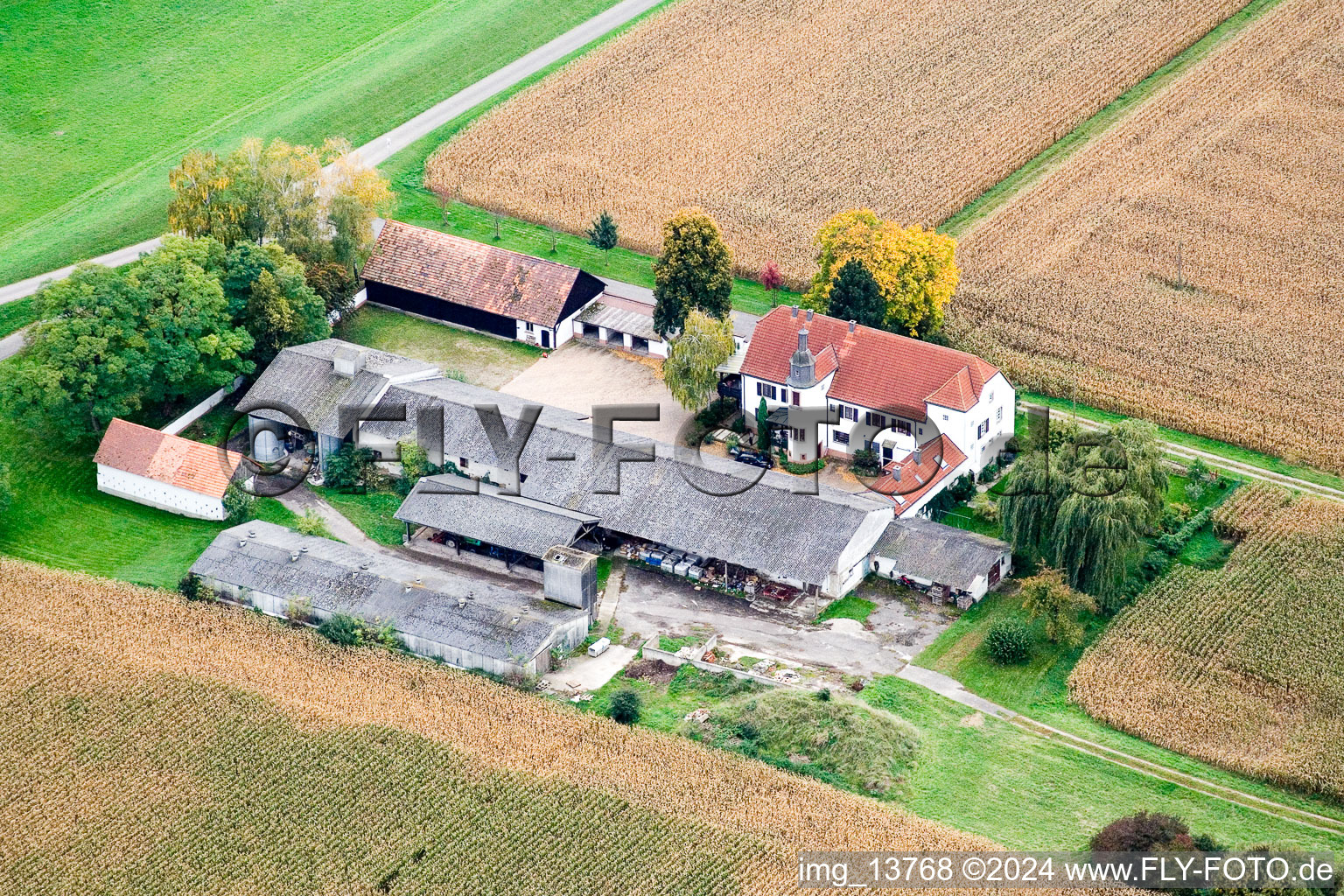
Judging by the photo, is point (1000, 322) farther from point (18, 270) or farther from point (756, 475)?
point (18, 270)

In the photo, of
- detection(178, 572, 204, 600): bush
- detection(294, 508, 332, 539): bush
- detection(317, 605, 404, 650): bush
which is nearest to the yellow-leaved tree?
detection(294, 508, 332, 539): bush

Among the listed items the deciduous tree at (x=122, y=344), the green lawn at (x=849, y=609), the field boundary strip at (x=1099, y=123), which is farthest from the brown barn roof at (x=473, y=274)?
the green lawn at (x=849, y=609)

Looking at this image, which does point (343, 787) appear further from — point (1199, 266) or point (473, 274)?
point (1199, 266)

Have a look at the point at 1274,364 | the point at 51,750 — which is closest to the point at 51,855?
the point at 51,750

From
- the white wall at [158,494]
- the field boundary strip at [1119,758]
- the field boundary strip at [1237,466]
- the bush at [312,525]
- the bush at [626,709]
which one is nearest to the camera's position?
the field boundary strip at [1119,758]

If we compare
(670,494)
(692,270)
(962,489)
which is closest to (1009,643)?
(962,489)

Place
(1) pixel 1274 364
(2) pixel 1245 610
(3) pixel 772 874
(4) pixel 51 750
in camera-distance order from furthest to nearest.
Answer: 1. (1) pixel 1274 364
2. (2) pixel 1245 610
3. (4) pixel 51 750
4. (3) pixel 772 874

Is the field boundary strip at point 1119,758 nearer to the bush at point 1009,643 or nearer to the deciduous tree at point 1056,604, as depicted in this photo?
the bush at point 1009,643
